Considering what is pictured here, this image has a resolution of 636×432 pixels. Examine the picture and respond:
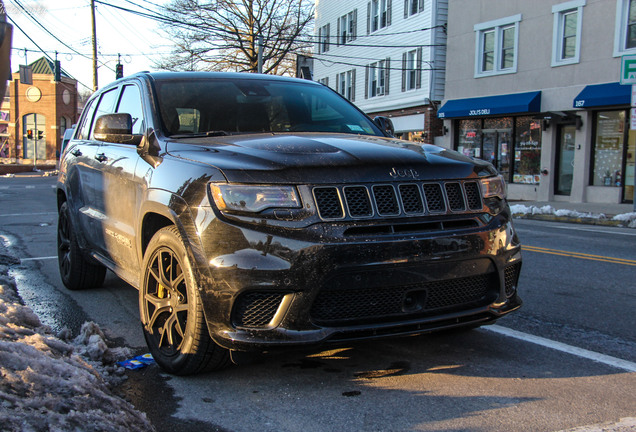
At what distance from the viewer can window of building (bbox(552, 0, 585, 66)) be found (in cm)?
1981

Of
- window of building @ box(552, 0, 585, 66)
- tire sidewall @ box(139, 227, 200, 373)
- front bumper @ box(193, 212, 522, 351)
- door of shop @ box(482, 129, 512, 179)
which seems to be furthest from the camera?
door of shop @ box(482, 129, 512, 179)

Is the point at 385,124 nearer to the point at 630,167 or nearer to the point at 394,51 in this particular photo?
the point at 630,167

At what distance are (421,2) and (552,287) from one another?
23.6 metres

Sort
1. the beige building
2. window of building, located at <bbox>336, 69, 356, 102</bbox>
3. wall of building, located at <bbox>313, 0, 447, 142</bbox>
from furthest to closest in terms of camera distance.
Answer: window of building, located at <bbox>336, 69, 356, 102</bbox> → wall of building, located at <bbox>313, 0, 447, 142</bbox> → the beige building

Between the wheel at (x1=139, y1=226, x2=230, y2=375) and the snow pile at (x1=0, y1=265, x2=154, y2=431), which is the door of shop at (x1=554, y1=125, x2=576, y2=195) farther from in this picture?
the snow pile at (x1=0, y1=265, x2=154, y2=431)

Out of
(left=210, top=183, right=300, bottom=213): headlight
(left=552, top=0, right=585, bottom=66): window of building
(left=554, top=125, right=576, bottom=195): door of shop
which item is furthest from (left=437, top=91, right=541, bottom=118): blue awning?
(left=210, top=183, right=300, bottom=213): headlight

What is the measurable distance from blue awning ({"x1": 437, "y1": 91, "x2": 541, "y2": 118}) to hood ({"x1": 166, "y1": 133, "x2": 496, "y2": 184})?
1878cm

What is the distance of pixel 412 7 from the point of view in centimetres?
2794

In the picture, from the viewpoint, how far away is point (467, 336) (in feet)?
14.0

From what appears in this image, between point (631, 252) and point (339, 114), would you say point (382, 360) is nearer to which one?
point (339, 114)

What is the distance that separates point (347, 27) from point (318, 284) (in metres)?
33.5

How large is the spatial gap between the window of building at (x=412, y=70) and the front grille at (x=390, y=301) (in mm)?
25259

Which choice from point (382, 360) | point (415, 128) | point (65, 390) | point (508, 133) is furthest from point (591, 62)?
point (65, 390)

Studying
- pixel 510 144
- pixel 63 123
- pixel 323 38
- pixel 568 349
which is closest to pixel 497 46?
pixel 510 144
